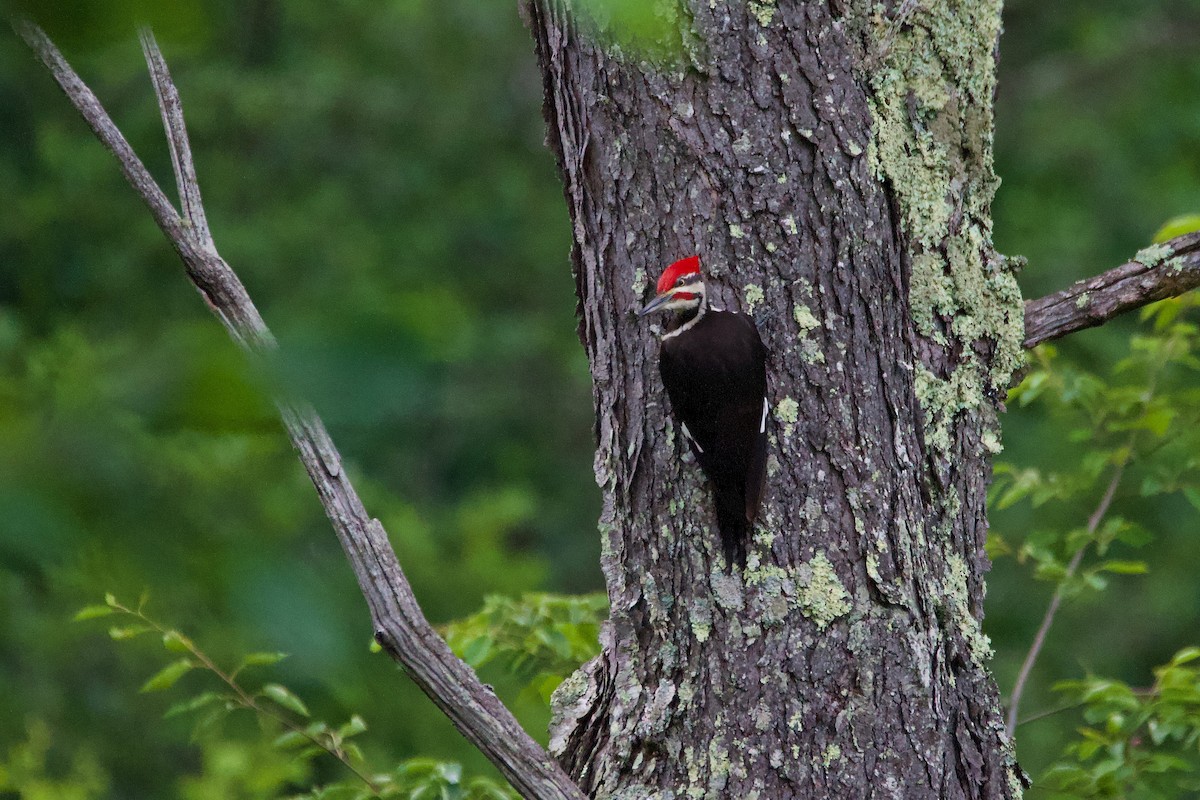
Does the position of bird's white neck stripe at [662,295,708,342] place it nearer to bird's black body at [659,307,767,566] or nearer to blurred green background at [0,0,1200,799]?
bird's black body at [659,307,767,566]

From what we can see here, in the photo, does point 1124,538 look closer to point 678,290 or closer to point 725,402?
point 725,402

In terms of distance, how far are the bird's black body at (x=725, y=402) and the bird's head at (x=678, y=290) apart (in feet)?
0.08

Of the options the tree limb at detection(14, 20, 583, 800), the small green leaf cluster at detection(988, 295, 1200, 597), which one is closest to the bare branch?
the tree limb at detection(14, 20, 583, 800)

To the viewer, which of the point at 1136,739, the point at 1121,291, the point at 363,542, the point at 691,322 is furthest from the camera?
the point at 1136,739

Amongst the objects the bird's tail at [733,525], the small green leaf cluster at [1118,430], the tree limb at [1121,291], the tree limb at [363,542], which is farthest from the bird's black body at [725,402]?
the small green leaf cluster at [1118,430]

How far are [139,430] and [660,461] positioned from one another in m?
1.60

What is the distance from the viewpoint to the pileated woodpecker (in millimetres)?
2051

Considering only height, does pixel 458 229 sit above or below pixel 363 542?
above

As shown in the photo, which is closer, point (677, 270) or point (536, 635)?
point (677, 270)

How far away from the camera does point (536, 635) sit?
2869mm

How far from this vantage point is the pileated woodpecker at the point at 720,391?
80.7 inches

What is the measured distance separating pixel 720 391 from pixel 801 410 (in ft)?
0.56

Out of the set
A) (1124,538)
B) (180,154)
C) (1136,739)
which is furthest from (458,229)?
(180,154)

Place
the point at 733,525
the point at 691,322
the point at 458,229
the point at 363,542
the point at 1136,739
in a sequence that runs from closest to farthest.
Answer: the point at 363,542
the point at 733,525
the point at 691,322
the point at 1136,739
the point at 458,229
